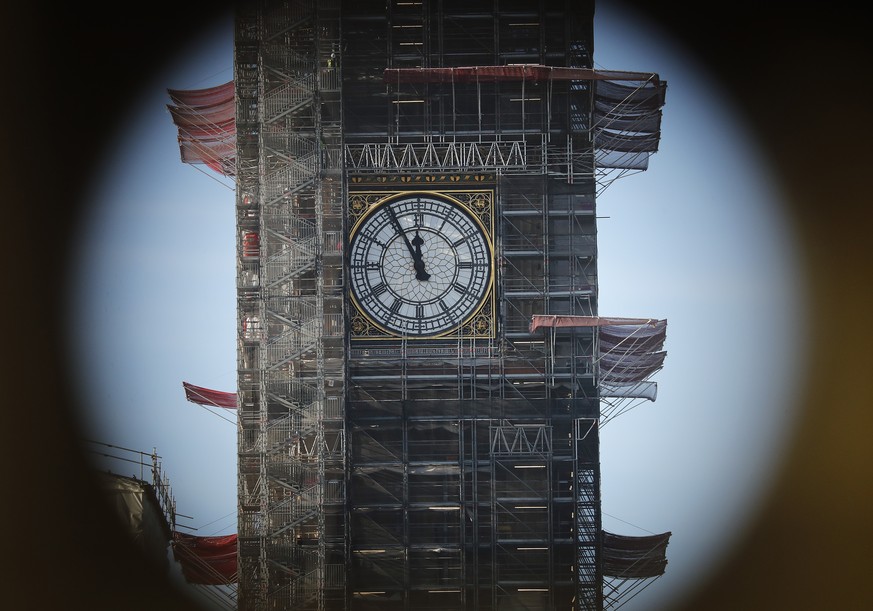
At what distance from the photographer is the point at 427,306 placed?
20.5 meters

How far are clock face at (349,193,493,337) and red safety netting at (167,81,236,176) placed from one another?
197 cm

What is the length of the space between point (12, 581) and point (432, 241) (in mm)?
5831

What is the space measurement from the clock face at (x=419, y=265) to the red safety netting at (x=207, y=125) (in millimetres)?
1968

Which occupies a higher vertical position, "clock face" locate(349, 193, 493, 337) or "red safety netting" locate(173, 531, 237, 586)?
"clock face" locate(349, 193, 493, 337)

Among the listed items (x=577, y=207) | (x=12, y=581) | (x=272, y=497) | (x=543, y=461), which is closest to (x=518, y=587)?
(x=543, y=461)

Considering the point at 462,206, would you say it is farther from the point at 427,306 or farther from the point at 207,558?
the point at 207,558

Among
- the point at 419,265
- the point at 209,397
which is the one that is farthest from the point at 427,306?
the point at 209,397

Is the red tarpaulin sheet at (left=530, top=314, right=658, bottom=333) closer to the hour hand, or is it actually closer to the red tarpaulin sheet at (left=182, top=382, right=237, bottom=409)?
the hour hand

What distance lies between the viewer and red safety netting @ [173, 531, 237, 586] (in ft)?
68.3

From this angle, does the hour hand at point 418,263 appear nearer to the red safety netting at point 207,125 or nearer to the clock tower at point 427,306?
the clock tower at point 427,306

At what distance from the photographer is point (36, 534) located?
61.3 ft

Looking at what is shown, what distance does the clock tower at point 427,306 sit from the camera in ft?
66.2

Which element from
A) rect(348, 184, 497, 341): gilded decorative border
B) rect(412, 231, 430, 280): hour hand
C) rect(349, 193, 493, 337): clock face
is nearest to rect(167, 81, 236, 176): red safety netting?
rect(348, 184, 497, 341): gilded decorative border

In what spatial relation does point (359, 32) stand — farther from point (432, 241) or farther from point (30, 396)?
point (30, 396)
